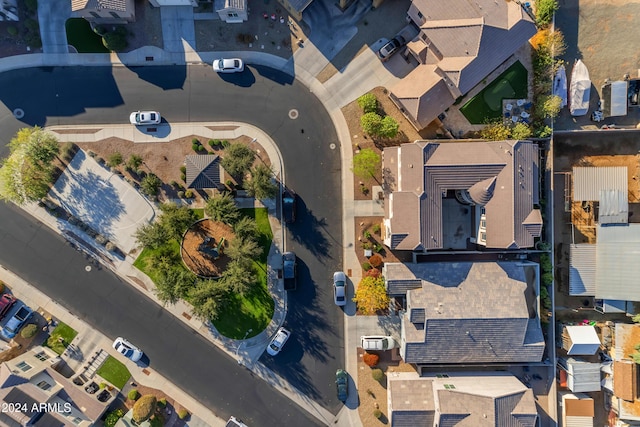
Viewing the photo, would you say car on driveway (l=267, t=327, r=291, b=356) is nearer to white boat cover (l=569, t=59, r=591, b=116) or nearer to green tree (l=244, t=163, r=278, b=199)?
green tree (l=244, t=163, r=278, b=199)

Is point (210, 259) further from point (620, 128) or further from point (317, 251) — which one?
point (620, 128)

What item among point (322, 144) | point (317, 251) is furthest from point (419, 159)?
point (317, 251)

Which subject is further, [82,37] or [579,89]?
[82,37]

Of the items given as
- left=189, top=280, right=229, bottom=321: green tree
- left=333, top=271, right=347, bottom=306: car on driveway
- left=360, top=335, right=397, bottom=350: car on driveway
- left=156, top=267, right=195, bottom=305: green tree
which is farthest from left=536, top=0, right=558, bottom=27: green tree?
left=156, top=267, right=195, bottom=305: green tree

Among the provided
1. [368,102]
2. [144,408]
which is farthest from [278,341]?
[368,102]

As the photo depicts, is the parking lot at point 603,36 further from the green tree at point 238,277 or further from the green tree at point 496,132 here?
the green tree at point 238,277

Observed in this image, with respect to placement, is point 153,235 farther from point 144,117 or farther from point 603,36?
point 603,36

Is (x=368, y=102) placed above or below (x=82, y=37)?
below
